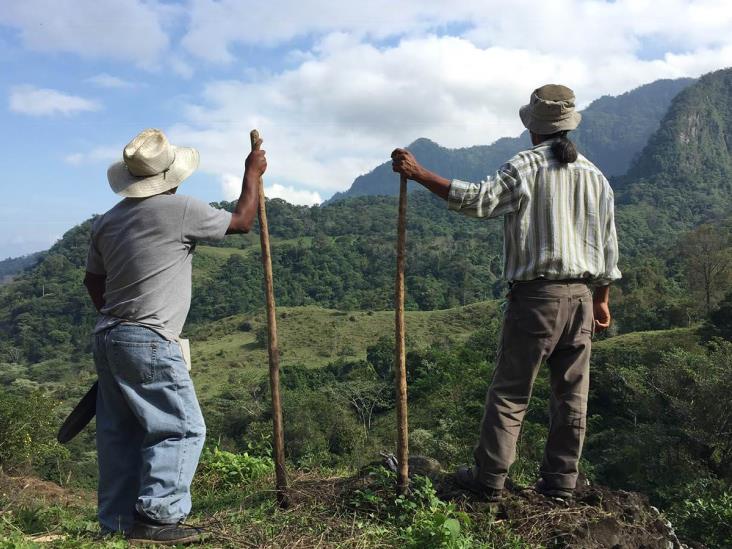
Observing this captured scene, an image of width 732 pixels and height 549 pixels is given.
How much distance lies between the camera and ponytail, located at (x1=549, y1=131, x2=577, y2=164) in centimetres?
319

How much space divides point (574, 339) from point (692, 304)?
4226 cm

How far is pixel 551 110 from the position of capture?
3.27 meters

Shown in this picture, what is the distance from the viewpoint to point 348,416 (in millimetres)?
36250

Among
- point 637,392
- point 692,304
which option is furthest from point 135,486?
point 692,304

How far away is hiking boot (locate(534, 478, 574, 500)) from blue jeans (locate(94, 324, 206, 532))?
1.83 metres

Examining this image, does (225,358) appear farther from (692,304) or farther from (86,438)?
(692,304)

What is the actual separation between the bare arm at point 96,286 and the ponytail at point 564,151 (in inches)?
90.6

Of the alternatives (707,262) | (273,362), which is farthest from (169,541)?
(707,262)

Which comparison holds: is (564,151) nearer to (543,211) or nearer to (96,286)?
(543,211)

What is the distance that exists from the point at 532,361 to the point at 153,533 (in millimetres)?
1911

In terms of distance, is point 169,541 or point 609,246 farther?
point 609,246

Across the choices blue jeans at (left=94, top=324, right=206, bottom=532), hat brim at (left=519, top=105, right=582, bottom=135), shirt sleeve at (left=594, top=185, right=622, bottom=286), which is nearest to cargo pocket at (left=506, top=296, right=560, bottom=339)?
shirt sleeve at (left=594, top=185, right=622, bottom=286)

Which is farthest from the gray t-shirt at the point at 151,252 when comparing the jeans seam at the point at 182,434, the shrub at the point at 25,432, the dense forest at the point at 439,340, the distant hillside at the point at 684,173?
the distant hillside at the point at 684,173

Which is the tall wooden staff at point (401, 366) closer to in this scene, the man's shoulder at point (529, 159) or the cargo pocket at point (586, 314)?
the man's shoulder at point (529, 159)
